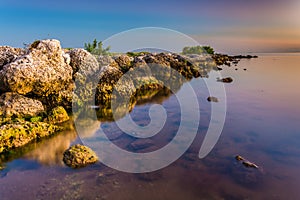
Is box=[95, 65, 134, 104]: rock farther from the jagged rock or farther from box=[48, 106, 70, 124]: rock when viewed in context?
the jagged rock

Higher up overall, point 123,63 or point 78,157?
point 123,63

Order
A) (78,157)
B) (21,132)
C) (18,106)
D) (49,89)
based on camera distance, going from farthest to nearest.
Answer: (49,89), (18,106), (21,132), (78,157)

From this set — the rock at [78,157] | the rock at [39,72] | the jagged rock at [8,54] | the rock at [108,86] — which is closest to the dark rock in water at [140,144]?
the rock at [78,157]

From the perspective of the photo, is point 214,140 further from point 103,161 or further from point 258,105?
point 258,105

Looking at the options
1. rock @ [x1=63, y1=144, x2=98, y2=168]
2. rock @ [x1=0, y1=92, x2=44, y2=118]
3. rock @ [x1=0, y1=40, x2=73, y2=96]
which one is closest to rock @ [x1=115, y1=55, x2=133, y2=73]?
rock @ [x1=0, y1=40, x2=73, y2=96]

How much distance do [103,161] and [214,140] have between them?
21.2 feet

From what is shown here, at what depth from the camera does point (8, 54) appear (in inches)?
704

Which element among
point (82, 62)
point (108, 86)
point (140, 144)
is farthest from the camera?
point (108, 86)

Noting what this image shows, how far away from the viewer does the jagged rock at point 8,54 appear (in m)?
17.4

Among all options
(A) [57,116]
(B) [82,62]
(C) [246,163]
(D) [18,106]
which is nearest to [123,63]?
(B) [82,62]

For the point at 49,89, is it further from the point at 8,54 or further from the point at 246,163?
the point at 246,163

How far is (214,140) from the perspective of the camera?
13.7 metres

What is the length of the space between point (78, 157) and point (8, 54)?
12.0 metres

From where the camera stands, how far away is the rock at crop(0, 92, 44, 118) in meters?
14.7
